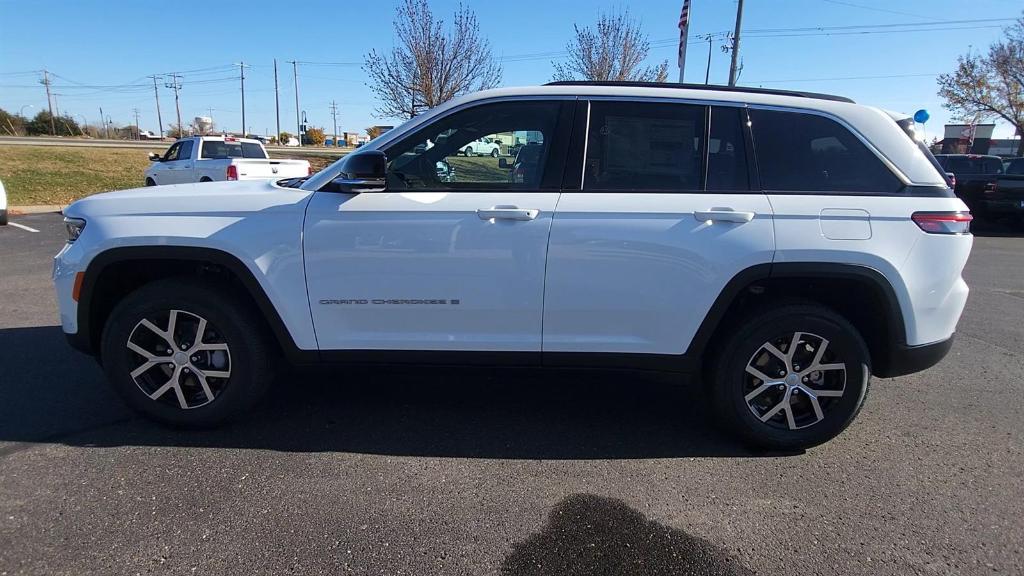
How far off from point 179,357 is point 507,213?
198cm

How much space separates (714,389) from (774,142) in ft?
4.51

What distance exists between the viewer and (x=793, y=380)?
124 inches

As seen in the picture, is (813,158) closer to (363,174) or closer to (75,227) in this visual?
(363,174)

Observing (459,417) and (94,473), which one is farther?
(459,417)

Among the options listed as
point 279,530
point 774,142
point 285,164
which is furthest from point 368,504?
point 285,164

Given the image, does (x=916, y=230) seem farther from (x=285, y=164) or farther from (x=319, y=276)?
(x=285, y=164)

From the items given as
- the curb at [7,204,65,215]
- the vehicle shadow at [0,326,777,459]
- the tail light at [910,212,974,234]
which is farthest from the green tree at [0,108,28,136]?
the tail light at [910,212,974,234]

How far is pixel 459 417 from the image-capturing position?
3584 millimetres

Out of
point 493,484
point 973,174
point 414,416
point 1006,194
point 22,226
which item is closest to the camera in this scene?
point 493,484

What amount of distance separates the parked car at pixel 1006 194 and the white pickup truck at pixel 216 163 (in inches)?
627

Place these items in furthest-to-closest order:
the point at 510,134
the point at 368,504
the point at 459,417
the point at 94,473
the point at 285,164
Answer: the point at 285,164 < the point at 459,417 < the point at 510,134 < the point at 94,473 < the point at 368,504

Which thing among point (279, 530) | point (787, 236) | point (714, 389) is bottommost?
point (279, 530)

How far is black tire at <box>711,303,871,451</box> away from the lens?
3076 mm

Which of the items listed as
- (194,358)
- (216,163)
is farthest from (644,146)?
(216,163)
